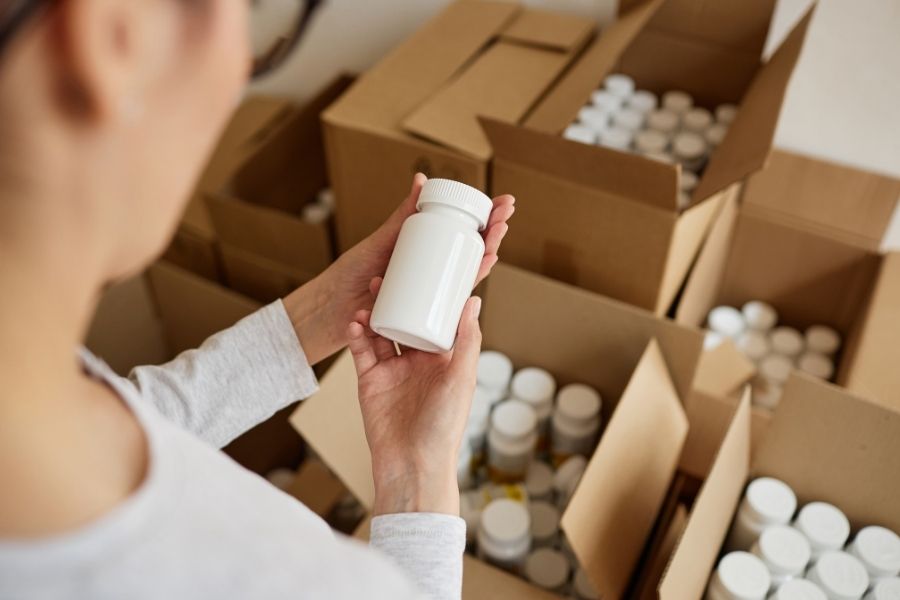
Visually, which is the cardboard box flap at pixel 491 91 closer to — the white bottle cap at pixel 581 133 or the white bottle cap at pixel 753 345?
the white bottle cap at pixel 581 133

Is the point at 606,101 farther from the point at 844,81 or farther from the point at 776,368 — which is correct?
the point at 776,368

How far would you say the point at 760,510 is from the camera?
887 mm

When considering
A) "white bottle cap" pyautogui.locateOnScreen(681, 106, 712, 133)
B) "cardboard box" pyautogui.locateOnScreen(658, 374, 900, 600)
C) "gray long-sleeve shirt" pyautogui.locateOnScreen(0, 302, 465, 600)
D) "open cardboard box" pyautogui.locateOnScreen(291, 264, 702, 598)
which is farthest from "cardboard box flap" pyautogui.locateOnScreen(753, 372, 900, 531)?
"gray long-sleeve shirt" pyautogui.locateOnScreen(0, 302, 465, 600)

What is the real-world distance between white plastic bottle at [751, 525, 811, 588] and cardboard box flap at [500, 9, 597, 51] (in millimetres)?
695

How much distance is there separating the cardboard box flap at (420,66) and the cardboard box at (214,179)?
1.11 ft

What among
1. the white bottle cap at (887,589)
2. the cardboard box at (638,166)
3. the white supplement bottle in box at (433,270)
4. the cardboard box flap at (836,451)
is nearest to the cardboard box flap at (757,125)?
the cardboard box at (638,166)

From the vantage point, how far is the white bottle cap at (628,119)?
3.77ft

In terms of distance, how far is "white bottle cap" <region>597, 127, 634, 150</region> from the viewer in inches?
43.6

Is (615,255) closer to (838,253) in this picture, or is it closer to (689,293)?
(689,293)

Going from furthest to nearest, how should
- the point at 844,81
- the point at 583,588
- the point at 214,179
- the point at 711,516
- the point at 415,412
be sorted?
the point at 214,179 → the point at 844,81 → the point at 583,588 → the point at 711,516 → the point at 415,412

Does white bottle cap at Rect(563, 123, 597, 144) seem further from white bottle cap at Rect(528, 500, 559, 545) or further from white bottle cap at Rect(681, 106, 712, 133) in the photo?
white bottle cap at Rect(528, 500, 559, 545)

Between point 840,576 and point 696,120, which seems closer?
point 840,576

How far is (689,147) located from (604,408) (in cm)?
38

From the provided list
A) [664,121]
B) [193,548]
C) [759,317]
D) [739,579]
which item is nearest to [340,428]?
[739,579]
